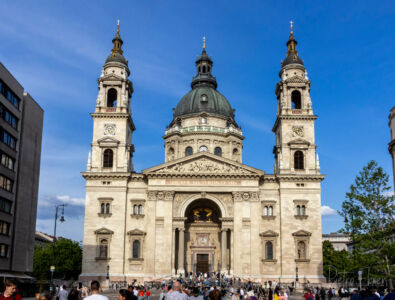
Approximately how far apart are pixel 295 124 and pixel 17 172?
3268 centimetres

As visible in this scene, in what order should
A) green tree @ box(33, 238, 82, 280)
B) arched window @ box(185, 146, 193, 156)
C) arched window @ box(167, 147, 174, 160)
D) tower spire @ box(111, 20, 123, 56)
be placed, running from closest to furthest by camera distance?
tower spire @ box(111, 20, 123, 56) → arched window @ box(185, 146, 193, 156) → arched window @ box(167, 147, 174, 160) → green tree @ box(33, 238, 82, 280)

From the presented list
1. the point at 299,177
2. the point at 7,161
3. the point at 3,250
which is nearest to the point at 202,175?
the point at 299,177

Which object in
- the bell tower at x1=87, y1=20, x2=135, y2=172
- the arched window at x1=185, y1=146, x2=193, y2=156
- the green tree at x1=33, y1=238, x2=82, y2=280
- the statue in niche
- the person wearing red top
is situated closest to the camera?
the person wearing red top

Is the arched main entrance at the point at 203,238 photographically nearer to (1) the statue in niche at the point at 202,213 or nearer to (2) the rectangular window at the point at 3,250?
(1) the statue in niche at the point at 202,213

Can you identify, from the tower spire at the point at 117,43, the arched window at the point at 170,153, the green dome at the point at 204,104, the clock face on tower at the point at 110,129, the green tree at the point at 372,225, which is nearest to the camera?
the green tree at the point at 372,225

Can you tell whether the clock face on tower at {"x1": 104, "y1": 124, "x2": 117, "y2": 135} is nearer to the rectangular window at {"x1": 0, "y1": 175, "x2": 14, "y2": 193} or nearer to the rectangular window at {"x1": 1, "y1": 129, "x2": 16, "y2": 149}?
the rectangular window at {"x1": 1, "y1": 129, "x2": 16, "y2": 149}

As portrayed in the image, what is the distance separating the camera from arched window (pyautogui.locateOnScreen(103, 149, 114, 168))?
58.9m

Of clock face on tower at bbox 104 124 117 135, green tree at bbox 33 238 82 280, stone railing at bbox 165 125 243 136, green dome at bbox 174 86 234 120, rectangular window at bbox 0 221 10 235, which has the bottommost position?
green tree at bbox 33 238 82 280

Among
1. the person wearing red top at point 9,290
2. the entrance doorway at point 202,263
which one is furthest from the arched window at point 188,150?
the person wearing red top at point 9,290

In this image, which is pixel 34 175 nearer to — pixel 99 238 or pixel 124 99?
pixel 99 238

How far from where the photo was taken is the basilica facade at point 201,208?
5503 centimetres

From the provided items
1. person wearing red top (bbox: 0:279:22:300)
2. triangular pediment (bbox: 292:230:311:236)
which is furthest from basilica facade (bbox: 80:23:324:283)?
person wearing red top (bbox: 0:279:22:300)

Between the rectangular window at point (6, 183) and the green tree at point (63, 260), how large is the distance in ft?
→ 153

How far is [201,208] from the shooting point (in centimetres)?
6150
